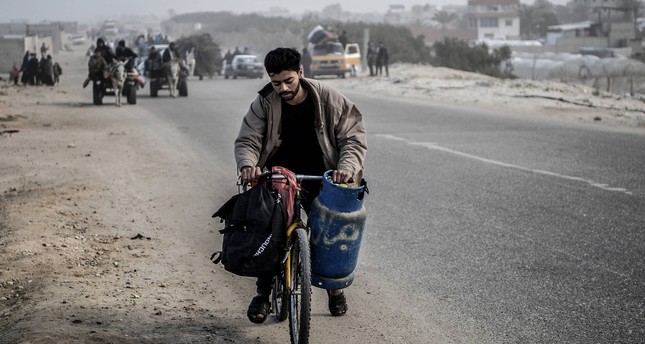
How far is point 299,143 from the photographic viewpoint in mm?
5430

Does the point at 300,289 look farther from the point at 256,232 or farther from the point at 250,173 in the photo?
the point at 250,173

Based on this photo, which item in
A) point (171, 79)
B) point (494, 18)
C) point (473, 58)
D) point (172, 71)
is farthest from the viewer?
point (494, 18)

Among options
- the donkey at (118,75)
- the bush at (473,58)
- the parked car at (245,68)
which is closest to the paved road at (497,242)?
the donkey at (118,75)

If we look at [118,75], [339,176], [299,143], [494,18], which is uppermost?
[494,18]

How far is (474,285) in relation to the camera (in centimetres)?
666

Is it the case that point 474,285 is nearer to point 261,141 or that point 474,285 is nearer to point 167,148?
point 261,141

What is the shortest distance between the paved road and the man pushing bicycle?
961mm

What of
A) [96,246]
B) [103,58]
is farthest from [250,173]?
[103,58]

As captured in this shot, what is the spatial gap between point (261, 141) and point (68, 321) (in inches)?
59.6

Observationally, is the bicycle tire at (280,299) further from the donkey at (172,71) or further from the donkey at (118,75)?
the donkey at (172,71)

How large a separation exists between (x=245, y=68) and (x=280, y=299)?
4434 centimetres

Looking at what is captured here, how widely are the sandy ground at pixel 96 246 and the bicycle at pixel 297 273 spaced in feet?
1.61

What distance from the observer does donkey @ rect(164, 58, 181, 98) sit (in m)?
29.8

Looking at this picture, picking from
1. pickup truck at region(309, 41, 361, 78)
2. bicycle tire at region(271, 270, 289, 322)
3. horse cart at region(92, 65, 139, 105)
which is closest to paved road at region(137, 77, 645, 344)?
bicycle tire at region(271, 270, 289, 322)
